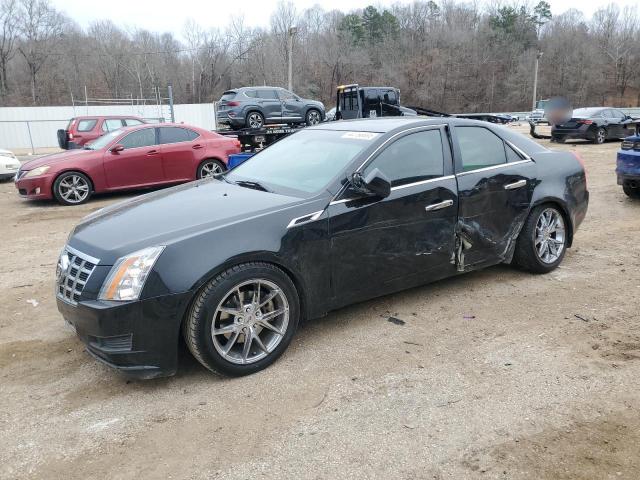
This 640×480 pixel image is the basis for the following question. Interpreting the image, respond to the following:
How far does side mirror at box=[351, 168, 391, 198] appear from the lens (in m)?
3.67

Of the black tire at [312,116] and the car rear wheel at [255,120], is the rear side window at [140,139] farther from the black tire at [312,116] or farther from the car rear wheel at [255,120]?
the black tire at [312,116]

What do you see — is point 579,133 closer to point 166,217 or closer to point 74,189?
point 74,189

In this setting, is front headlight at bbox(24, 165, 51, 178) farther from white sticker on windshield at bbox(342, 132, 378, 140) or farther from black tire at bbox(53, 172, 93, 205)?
white sticker on windshield at bbox(342, 132, 378, 140)

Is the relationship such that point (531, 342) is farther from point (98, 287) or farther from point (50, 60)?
point (50, 60)

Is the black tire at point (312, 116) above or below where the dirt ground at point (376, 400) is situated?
above

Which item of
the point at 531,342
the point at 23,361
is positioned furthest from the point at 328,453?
the point at 23,361

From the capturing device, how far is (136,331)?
3027 mm

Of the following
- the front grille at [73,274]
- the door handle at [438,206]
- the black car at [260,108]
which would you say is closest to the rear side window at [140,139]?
the black car at [260,108]

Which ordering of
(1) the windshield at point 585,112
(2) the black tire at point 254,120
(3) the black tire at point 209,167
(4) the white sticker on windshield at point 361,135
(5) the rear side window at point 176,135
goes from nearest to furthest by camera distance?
(4) the white sticker on windshield at point 361,135, (5) the rear side window at point 176,135, (3) the black tire at point 209,167, (2) the black tire at point 254,120, (1) the windshield at point 585,112

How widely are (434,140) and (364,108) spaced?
15.5 m

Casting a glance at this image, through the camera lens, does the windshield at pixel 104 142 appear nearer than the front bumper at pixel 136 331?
No

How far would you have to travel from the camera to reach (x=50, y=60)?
6384 centimetres

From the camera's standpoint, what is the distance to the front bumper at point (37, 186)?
9672 millimetres

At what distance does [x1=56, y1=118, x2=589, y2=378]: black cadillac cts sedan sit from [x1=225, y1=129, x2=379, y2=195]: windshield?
0.06ft
